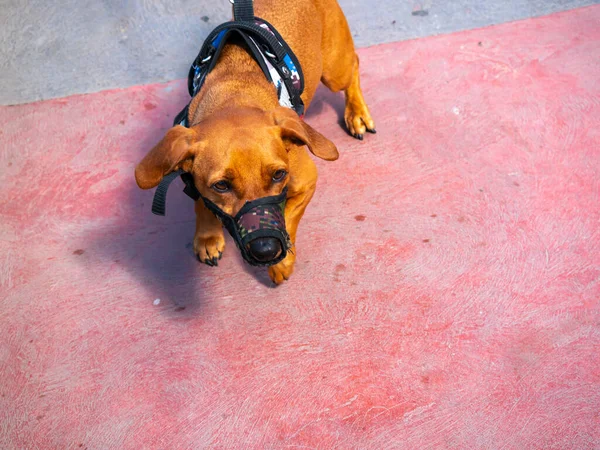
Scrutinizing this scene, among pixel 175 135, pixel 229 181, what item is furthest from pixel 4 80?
pixel 229 181

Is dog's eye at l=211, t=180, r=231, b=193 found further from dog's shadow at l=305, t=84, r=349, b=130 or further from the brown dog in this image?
dog's shadow at l=305, t=84, r=349, b=130

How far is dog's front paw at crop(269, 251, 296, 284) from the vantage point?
11.1ft

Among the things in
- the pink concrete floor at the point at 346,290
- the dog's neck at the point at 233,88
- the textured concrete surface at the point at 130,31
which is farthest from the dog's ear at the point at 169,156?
the textured concrete surface at the point at 130,31

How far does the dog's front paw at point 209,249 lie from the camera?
3.59 metres

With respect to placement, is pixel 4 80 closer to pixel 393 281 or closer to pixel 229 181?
pixel 229 181

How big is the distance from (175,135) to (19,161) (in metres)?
2.29

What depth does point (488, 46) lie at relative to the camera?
5.09m

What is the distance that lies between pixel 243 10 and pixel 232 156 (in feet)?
3.82

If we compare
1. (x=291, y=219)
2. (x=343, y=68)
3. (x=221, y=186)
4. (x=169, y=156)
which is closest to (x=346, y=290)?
(x=291, y=219)

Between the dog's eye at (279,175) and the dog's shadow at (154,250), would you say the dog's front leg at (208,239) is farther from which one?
the dog's eye at (279,175)

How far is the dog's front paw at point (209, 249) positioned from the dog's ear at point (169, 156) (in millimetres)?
860

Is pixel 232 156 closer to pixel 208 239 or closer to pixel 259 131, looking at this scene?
pixel 259 131

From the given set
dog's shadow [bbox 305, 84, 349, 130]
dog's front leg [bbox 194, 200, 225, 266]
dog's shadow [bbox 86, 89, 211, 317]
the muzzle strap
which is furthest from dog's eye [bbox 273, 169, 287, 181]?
dog's shadow [bbox 305, 84, 349, 130]

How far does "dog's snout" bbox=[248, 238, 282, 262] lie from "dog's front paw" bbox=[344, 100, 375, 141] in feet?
6.62
